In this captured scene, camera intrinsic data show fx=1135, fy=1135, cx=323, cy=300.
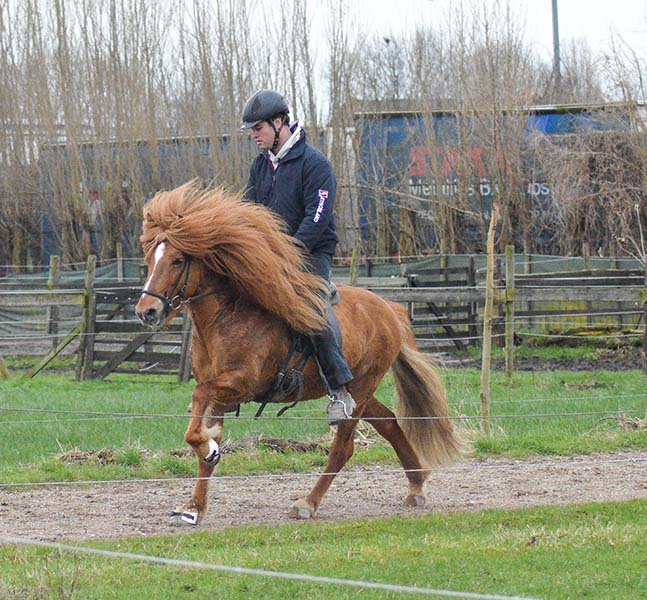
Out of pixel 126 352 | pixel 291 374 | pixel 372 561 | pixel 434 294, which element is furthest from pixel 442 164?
pixel 372 561

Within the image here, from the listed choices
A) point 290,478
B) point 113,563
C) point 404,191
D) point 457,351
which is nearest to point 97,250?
point 404,191

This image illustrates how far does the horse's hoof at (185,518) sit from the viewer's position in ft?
23.7

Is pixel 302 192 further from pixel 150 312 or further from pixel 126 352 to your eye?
pixel 126 352

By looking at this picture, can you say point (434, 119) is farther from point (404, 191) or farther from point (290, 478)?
point (290, 478)

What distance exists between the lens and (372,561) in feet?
19.2

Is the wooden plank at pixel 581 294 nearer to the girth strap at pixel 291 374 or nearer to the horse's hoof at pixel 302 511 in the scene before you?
the horse's hoof at pixel 302 511

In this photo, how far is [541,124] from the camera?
101 ft

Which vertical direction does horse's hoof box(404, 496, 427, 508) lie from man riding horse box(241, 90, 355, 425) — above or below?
below

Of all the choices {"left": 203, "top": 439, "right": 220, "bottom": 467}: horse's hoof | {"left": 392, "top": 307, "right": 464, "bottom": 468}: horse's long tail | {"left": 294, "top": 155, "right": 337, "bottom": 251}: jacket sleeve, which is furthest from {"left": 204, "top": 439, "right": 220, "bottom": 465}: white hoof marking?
{"left": 392, "top": 307, "right": 464, "bottom": 468}: horse's long tail

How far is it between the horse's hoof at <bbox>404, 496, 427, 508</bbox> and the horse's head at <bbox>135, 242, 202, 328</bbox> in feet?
7.78

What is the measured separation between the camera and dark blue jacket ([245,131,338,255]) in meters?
7.57

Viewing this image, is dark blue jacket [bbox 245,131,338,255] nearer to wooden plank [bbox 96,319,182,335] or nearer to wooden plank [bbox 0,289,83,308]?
wooden plank [bbox 96,319,182,335]

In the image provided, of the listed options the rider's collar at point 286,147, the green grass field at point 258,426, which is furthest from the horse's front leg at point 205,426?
the rider's collar at point 286,147

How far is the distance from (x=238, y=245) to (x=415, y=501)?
96.3 inches
